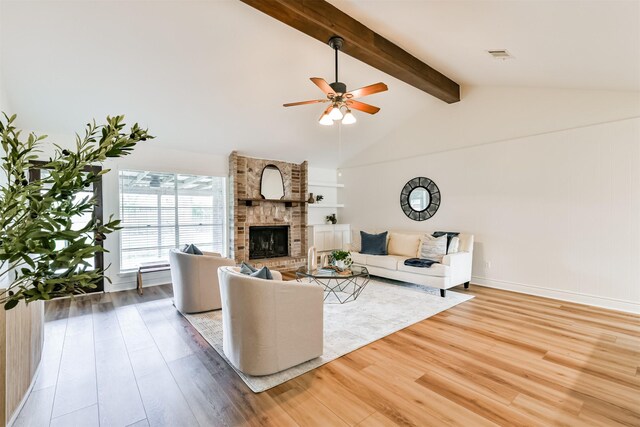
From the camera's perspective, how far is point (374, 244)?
5809mm

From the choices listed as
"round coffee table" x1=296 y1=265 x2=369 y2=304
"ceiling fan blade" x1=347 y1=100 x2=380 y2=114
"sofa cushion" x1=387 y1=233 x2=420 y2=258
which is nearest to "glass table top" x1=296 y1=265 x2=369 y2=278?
"round coffee table" x1=296 y1=265 x2=369 y2=304

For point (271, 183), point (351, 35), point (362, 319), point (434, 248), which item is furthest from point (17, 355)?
point (271, 183)

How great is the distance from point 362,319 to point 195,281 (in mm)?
2145

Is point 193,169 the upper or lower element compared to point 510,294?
upper

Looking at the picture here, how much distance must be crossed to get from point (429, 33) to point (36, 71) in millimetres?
4624

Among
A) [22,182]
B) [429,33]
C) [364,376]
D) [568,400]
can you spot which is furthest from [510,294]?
[22,182]

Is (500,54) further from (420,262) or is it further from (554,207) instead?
(420,262)

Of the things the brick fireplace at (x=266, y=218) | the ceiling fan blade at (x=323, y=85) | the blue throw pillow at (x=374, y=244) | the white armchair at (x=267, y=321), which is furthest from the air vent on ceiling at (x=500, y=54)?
the brick fireplace at (x=266, y=218)

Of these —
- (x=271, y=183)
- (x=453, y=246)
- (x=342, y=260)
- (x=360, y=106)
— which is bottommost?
(x=342, y=260)

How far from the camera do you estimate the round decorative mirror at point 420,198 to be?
19.4 feet

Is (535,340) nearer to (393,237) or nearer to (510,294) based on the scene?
(510,294)

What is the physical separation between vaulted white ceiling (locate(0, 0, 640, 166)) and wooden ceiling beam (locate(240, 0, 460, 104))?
12 centimetres

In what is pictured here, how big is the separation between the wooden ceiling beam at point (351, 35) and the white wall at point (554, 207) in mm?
1738

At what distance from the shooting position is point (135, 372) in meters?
2.52
